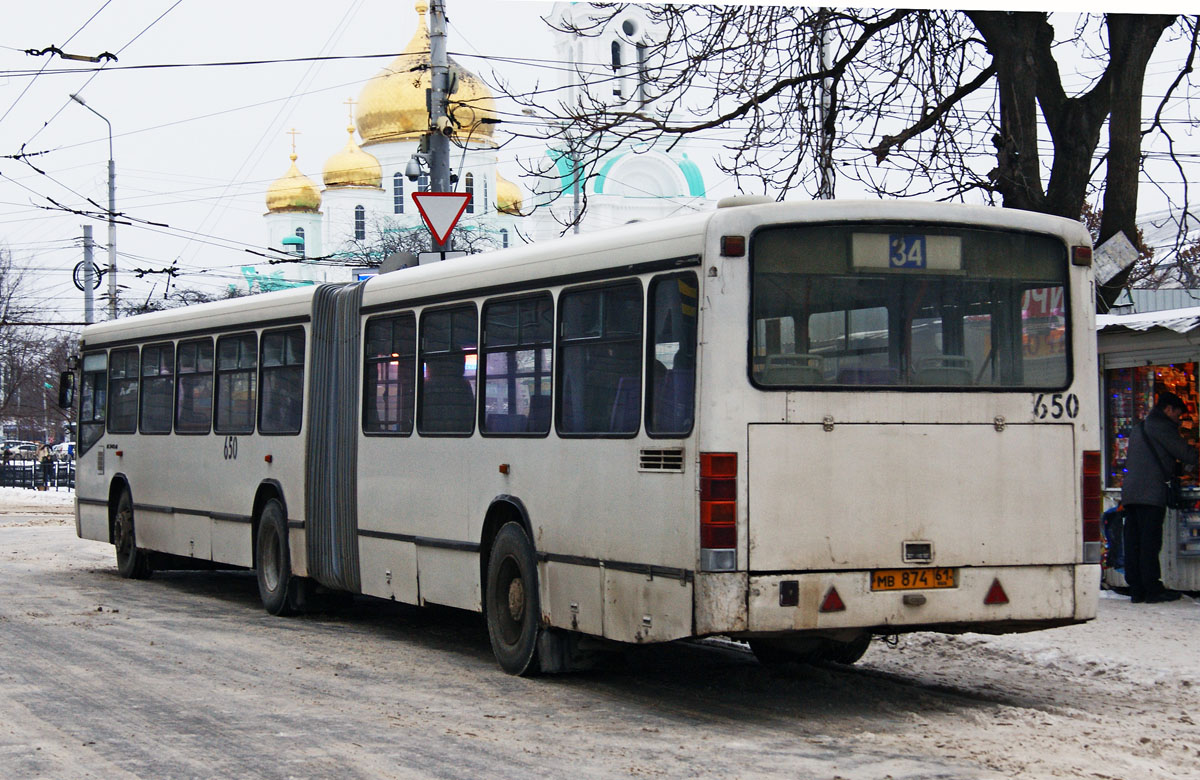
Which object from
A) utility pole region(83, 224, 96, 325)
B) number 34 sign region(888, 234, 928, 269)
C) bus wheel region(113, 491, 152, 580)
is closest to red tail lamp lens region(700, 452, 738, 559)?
number 34 sign region(888, 234, 928, 269)

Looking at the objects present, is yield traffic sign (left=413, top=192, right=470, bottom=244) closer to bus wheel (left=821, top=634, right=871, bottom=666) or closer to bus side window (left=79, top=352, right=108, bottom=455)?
bus side window (left=79, top=352, right=108, bottom=455)

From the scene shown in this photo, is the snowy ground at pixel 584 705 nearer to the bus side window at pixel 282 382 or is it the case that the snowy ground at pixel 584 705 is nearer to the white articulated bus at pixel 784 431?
the white articulated bus at pixel 784 431

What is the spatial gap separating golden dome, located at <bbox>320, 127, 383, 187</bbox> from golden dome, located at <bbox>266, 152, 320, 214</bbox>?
3111 mm

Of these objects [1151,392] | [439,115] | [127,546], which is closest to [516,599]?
[1151,392]

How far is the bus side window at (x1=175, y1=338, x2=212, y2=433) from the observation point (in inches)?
600

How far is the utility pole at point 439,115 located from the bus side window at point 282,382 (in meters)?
5.50

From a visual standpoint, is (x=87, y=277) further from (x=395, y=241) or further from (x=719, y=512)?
(x=719, y=512)

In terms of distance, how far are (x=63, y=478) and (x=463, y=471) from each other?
40296mm

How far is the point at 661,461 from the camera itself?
8.47 metres

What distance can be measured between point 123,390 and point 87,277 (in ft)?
97.4

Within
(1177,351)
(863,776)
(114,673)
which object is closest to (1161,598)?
(1177,351)

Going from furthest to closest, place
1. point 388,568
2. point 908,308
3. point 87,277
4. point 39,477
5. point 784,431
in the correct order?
point 39,477 → point 87,277 → point 388,568 → point 908,308 → point 784,431

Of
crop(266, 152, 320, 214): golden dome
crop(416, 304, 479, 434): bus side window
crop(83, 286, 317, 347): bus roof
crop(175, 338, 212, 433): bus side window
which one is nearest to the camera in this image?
crop(416, 304, 479, 434): bus side window

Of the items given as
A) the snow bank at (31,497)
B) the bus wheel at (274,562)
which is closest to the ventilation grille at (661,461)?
the bus wheel at (274,562)
